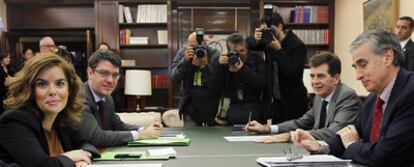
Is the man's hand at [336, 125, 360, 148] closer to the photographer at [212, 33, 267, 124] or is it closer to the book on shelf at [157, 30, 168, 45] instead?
the photographer at [212, 33, 267, 124]

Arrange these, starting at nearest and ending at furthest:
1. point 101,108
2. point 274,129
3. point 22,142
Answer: point 22,142 → point 101,108 → point 274,129

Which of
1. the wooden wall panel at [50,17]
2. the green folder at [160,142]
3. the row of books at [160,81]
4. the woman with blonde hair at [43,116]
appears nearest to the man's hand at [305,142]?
the green folder at [160,142]

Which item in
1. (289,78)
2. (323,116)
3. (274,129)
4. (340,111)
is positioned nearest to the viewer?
(340,111)

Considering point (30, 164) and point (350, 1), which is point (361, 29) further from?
point (30, 164)

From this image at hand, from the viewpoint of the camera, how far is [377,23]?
14.3 ft

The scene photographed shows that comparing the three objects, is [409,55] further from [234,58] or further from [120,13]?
[120,13]

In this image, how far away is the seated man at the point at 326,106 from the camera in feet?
7.52

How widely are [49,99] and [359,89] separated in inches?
159

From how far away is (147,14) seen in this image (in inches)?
233

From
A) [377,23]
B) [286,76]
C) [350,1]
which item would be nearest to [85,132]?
[286,76]

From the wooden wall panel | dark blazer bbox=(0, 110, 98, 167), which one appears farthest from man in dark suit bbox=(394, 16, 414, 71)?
the wooden wall panel

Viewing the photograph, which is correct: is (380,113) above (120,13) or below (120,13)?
below

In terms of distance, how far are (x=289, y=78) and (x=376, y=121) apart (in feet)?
4.17

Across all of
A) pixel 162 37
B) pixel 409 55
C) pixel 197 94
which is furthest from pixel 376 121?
pixel 162 37
